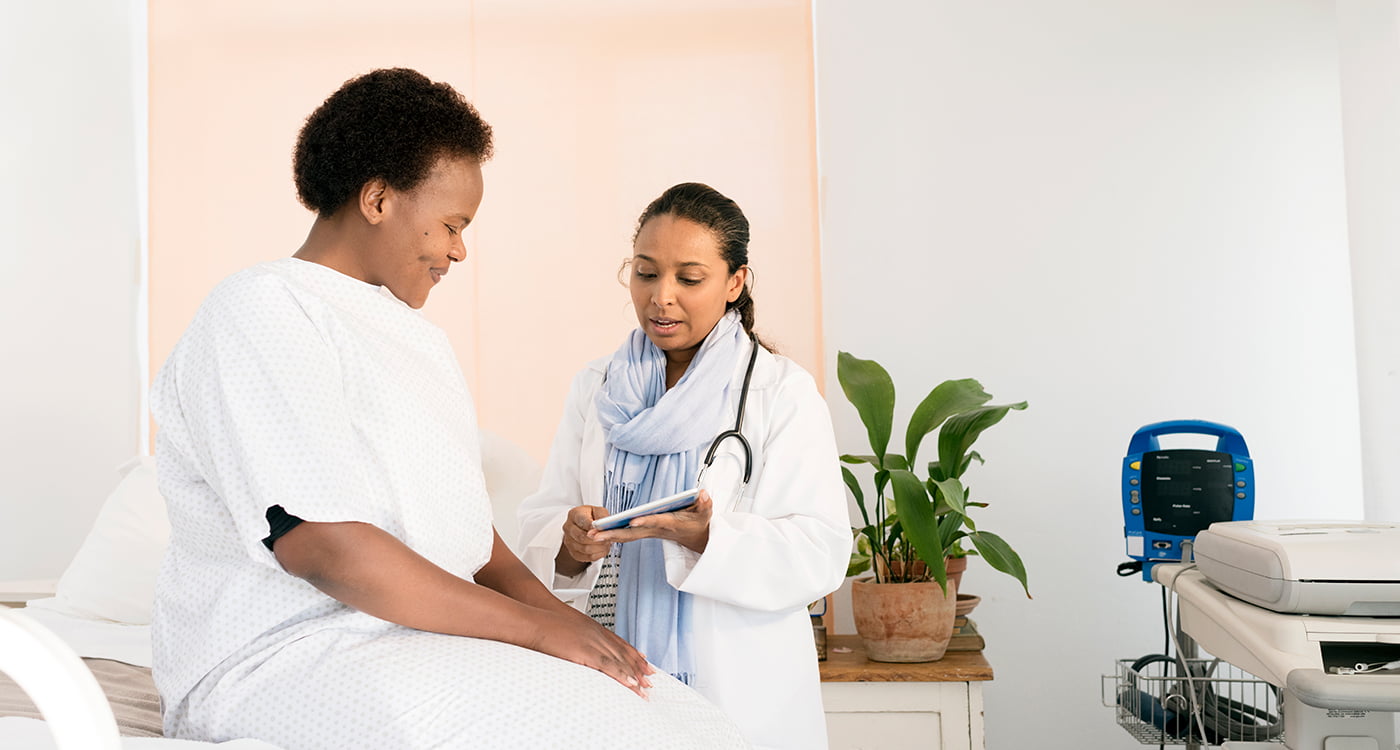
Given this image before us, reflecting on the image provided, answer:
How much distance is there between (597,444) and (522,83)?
1.65 metres

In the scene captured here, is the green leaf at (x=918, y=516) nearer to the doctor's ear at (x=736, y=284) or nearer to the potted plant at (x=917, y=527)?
the potted plant at (x=917, y=527)

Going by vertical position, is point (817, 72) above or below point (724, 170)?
above

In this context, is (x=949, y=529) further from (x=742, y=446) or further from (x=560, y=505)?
(x=560, y=505)

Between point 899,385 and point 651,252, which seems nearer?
point 651,252

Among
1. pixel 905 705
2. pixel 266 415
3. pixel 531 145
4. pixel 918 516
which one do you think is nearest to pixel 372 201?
pixel 266 415

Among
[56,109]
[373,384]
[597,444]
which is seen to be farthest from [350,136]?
[56,109]

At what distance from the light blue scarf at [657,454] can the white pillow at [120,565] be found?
1152 millimetres

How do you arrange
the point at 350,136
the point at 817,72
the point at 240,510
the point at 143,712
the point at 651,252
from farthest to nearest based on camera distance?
1. the point at 817,72
2. the point at 651,252
3. the point at 143,712
4. the point at 350,136
5. the point at 240,510

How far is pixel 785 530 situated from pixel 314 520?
2.73 ft

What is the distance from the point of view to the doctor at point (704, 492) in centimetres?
159

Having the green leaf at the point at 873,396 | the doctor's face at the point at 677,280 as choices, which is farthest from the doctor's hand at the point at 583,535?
the green leaf at the point at 873,396

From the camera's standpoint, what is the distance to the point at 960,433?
7.41ft

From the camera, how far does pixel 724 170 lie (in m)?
2.98

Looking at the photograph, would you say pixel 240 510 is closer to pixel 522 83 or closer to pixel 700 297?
pixel 700 297
